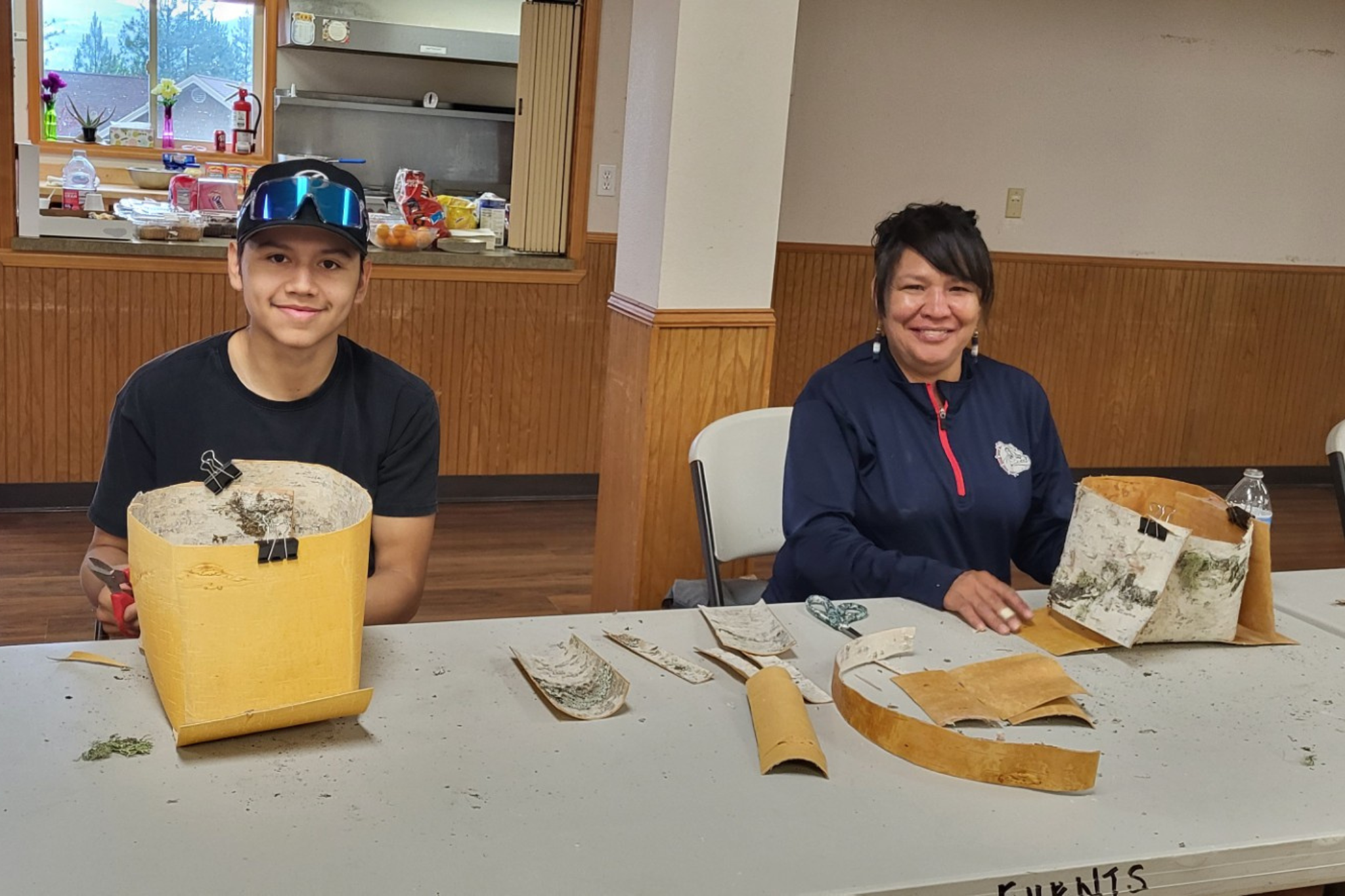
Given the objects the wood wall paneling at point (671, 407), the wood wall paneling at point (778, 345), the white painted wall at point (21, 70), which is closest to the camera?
the wood wall paneling at point (671, 407)

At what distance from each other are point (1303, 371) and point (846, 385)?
4.11 metres

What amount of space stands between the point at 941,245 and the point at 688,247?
1019mm

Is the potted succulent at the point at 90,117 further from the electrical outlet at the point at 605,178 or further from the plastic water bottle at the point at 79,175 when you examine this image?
the electrical outlet at the point at 605,178

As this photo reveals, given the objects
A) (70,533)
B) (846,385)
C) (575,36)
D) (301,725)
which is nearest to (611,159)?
(575,36)

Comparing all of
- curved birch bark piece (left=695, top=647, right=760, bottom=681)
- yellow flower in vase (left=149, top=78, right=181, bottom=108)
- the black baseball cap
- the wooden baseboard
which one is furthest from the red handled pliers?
yellow flower in vase (left=149, top=78, right=181, bottom=108)

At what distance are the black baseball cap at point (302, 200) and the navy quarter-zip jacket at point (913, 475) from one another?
78cm

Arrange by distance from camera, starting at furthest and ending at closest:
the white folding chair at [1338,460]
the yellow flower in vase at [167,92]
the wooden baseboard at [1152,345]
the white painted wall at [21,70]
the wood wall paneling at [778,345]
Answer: the white painted wall at [21,70] < the yellow flower in vase at [167,92] < the wooden baseboard at [1152,345] < the wood wall paneling at [778,345] < the white folding chair at [1338,460]

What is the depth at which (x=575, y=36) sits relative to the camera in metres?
4.49

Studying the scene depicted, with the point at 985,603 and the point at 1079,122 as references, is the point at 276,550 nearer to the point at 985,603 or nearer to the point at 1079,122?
the point at 985,603

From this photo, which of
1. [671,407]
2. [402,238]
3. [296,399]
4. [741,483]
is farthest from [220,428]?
[402,238]

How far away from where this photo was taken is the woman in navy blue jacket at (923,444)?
2029mm

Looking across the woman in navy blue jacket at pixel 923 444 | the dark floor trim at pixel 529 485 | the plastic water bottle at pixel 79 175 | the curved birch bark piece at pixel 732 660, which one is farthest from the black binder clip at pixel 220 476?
the plastic water bottle at pixel 79 175

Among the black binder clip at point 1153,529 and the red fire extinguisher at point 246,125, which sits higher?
the red fire extinguisher at point 246,125

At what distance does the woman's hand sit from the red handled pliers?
3.38 feet
